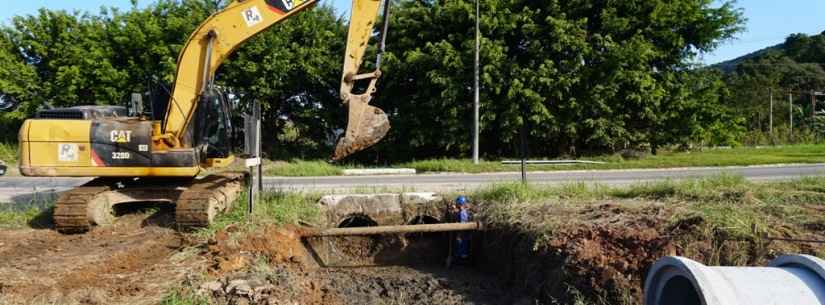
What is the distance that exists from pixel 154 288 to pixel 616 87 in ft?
55.4

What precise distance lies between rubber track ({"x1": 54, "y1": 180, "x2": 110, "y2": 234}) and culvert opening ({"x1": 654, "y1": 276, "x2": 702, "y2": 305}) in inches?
278

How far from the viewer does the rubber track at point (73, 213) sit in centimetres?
735

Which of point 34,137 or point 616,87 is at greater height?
point 616,87

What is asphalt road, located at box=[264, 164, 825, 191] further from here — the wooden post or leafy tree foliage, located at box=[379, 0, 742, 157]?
the wooden post

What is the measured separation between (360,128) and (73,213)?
3.99m

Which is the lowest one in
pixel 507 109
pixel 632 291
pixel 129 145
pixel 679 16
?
pixel 632 291

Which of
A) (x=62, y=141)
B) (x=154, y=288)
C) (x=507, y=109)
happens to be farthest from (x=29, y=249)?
(x=507, y=109)

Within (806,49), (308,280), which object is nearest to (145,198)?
(308,280)

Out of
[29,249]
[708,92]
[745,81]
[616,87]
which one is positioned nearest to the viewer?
[29,249]

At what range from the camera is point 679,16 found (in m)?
19.6

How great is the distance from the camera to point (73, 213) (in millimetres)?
7332

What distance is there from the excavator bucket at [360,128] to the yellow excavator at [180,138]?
0.01 m

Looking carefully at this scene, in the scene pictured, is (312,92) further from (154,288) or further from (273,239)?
(154,288)

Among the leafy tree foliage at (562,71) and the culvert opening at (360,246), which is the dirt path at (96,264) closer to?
the culvert opening at (360,246)
